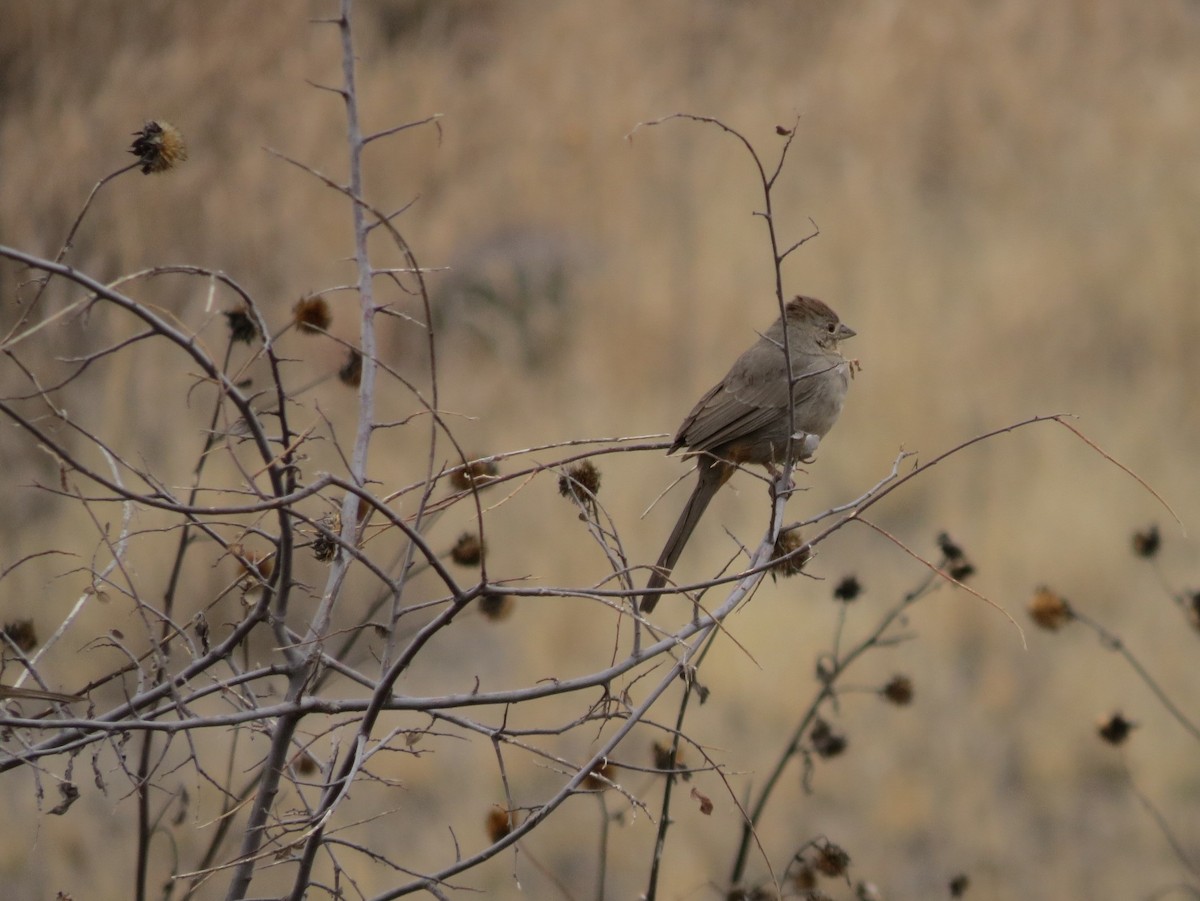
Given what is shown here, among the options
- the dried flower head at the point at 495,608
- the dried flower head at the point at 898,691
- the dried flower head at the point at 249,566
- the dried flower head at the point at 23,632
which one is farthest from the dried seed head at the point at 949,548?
the dried flower head at the point at 23,632

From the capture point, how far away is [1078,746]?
8.12 meters

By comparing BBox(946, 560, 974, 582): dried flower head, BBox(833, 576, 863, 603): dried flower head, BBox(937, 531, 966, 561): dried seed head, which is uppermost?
BBox(946, 560, 974, 582): dried flower head

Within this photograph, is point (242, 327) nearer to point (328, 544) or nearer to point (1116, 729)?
point (328, 544)

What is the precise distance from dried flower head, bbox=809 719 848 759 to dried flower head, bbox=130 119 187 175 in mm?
2012

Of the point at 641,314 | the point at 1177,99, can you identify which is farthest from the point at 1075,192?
the point at 641,314

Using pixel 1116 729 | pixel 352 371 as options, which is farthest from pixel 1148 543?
pixel 352 371

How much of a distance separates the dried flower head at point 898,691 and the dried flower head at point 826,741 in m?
0.22

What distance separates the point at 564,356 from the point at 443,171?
1800 mm

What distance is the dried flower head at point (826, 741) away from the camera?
3.41 meters

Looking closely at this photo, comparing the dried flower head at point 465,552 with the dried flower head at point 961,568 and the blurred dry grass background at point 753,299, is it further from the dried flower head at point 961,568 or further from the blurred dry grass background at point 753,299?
the blurred dry grass background at point 753,299

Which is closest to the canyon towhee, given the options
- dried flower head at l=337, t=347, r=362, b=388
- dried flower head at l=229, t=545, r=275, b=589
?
dried flower head at l=337, t=347, r=362, b=388

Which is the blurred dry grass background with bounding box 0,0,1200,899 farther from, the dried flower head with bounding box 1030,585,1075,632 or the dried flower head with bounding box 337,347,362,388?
the dried flower head with bounding box 337,347,362,388

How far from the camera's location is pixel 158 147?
2.36 meters

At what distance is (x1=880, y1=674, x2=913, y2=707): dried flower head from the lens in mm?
3699
